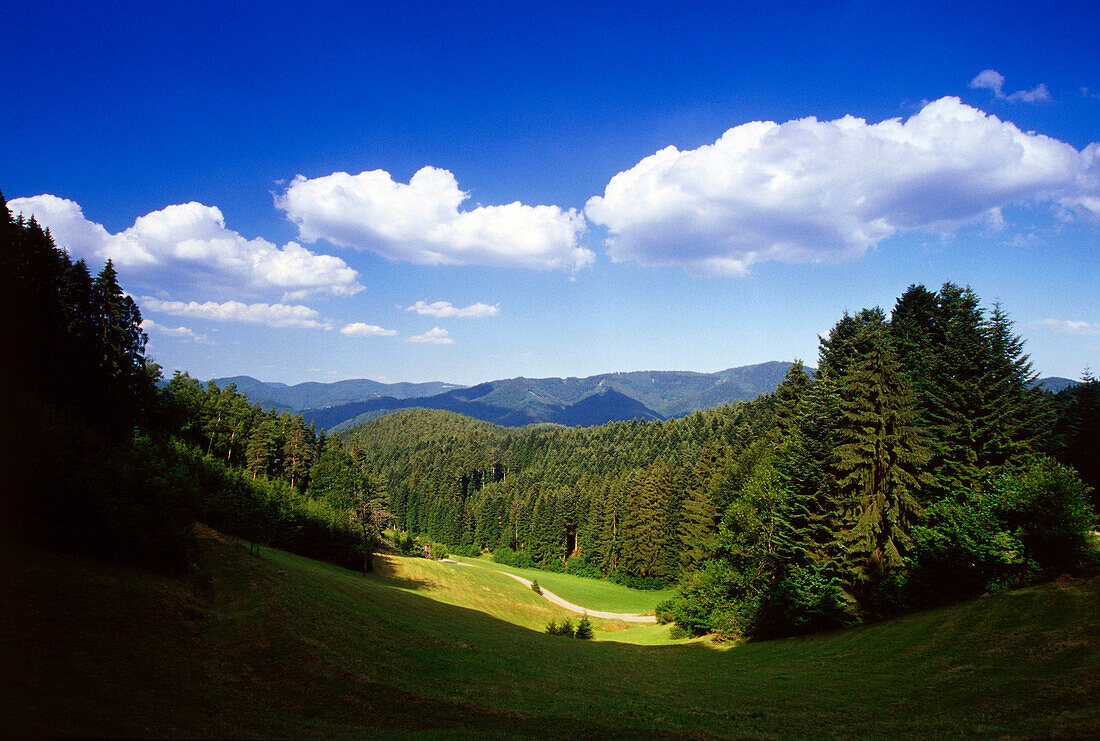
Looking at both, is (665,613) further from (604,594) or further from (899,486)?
(899,486)

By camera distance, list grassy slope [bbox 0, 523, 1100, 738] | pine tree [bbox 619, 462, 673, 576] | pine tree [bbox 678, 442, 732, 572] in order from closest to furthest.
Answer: grassy slope [bbox 0, 523, 1100, 738], pine tree [bbox 678, 442, 732, 572], pine tree [bbox 619, 462, 673, 576]

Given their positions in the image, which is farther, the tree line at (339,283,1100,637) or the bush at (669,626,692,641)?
the bush at (669,626,692,641)

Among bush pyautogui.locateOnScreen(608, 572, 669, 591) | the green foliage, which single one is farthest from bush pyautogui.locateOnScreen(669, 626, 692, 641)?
the green foliage

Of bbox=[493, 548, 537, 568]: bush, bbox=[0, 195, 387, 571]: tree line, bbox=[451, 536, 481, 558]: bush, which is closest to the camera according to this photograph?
bbox=[0, 195, 387, 571]: tree line

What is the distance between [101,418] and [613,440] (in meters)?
129

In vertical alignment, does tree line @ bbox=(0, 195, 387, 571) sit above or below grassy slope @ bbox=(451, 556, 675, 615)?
above

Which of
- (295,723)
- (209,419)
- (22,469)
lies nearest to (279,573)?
(22,469)

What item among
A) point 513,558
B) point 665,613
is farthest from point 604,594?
point 513,558

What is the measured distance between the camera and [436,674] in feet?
63.5

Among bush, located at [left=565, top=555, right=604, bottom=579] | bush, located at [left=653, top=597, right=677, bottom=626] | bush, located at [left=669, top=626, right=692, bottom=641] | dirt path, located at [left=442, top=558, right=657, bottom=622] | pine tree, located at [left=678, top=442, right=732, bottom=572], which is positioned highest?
pine tree, located at [left=678, top=442, right=732, bottom=572]

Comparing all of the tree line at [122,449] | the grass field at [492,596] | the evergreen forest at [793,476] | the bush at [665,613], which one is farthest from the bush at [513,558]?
the bush at [665,613]

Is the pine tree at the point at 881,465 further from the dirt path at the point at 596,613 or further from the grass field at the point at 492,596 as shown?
the dirt path at the point at 596,613

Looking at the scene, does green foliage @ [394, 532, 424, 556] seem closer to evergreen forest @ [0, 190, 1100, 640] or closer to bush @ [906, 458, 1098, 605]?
evergreen forest @ [0, 190, 1100, 640]

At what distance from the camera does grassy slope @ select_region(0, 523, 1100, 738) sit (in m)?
11.4
